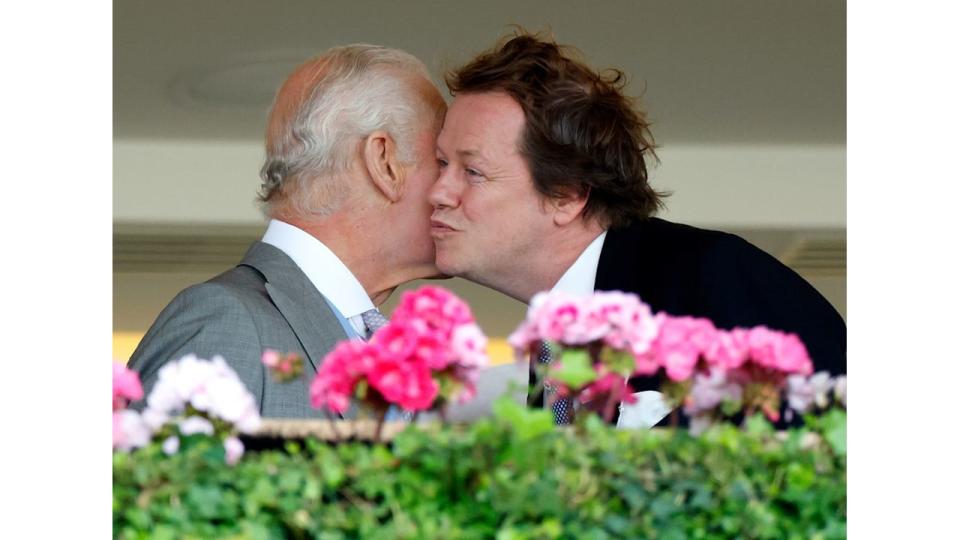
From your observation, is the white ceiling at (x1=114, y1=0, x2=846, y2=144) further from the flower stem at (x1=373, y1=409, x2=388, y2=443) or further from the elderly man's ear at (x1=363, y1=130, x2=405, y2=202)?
the flower stem at (x1=373, y1=409, x2=388, y2=443)

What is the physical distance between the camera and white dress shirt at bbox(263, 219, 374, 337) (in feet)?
9.48

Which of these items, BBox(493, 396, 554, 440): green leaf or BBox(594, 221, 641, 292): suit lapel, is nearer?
BBox(493, 396, 554, 440): green leaf

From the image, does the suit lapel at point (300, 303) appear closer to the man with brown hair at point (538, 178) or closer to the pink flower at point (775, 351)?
the man with brown hair at point (538, 178)

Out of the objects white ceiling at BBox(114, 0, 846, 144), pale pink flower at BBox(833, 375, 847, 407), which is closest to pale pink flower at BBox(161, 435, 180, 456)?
pale pink flower at BBox(833, 375, 847, 407)

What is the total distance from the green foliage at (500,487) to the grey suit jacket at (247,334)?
91 cm

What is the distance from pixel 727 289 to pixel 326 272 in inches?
34.5

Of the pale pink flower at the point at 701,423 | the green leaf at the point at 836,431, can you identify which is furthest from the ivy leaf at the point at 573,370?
the green leaf at the point at 836,431

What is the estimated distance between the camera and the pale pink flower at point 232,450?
4.70 feet

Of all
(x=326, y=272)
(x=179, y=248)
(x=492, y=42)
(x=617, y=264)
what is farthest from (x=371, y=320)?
(x=179, y=248)

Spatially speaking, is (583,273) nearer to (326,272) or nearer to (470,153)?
(470,153)

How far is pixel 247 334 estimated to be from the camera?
98.0 inches

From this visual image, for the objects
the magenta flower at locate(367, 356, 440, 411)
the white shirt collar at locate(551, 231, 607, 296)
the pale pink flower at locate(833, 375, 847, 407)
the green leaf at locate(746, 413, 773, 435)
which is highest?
the white shirt collar at locate(551, 231, 607, 296)
